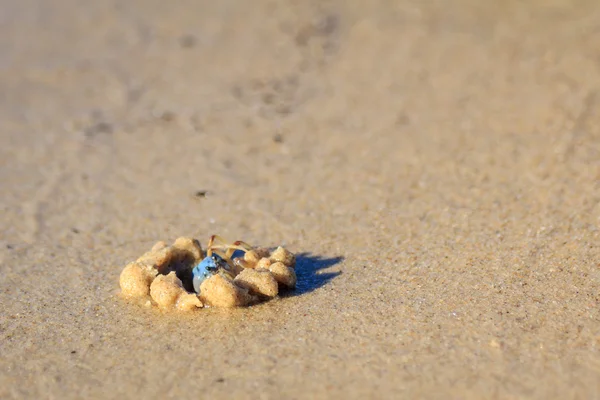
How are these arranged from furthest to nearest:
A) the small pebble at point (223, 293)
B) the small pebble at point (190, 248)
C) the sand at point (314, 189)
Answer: the small pebble at point (190, 248) → the small pebble at point (223, 293) → the sand at point (314, 189)

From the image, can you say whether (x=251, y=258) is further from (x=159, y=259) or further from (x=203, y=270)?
(x=159, y=259)

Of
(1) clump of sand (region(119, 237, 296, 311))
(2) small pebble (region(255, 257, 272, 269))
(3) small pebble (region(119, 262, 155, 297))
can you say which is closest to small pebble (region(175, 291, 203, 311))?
(1) clump of sand (region(119, 237, 296, 311))

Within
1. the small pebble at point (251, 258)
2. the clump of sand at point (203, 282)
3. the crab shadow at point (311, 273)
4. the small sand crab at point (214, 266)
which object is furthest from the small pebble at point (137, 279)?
the crab shadow at point (311, 273)

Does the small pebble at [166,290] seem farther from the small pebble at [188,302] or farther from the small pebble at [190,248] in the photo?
the small pebble at [190,248]

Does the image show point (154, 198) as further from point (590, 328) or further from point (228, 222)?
point (590, 328)

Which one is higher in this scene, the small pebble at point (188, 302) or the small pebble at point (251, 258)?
the small pebble at point (251, 258)

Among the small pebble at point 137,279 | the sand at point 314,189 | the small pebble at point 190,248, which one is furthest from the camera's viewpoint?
the small pebble at point 190,248

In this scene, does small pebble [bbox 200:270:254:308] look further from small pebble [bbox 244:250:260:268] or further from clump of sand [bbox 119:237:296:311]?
small pebble [bbox 244:250:260:268]
